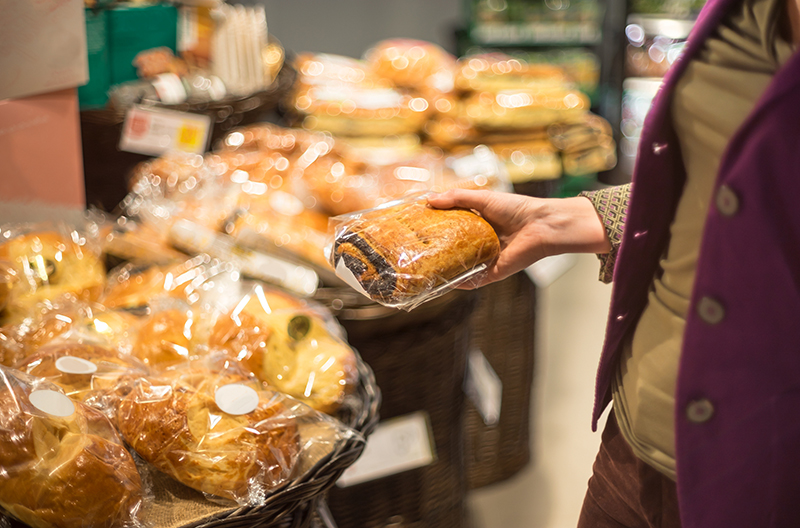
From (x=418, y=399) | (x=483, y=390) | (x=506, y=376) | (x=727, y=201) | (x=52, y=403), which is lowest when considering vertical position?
(x=506, y=376)

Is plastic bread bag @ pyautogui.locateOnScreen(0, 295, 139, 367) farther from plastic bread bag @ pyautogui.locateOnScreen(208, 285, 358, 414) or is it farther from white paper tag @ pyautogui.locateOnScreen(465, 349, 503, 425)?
white paper tag @ pyautogui.locateOnScreen(465, 349, 503, 425)

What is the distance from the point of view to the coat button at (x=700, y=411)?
22.7 inches

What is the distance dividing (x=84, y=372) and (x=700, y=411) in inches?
29.3

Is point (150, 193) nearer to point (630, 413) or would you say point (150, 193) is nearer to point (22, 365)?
point (22, 365)

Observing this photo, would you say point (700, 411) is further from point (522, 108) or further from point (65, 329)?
point (522, 108)

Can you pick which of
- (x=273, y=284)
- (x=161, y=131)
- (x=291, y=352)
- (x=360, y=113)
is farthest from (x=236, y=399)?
(x=360, y=113)

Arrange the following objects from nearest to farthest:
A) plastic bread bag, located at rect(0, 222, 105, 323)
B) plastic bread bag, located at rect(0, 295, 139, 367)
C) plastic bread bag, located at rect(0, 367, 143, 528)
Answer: plastic bread bag, located at rect(0, 367, 143, 528) < plastic bread bag, located at rect(0, 295, 139, 367) < plastic bread bag, located at rect(0, 222, 105, 323)

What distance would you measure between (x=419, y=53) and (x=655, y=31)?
2.53 m

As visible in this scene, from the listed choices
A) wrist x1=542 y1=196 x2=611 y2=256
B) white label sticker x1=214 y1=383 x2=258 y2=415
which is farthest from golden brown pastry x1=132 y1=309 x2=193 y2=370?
wrist x1=542 y1=196 x2=611 y2=256

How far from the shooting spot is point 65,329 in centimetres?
96

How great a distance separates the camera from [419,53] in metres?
2.72

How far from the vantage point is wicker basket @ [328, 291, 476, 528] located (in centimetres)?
128

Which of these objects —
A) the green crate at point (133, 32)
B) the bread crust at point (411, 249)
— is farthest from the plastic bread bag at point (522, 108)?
the bread crust at point (411, 249)

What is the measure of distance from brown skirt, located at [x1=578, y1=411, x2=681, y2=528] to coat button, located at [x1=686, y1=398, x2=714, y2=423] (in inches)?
5.6
